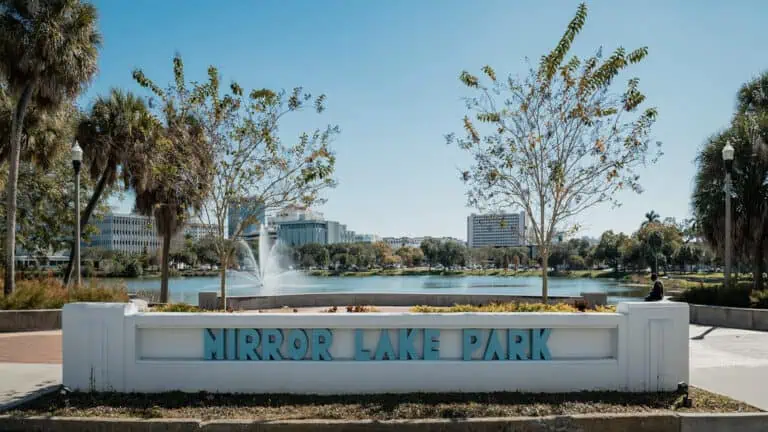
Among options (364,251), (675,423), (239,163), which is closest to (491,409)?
(675,423)

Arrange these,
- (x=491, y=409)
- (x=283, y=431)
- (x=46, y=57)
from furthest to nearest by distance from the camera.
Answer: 1. (x=46, y=57)
2. (x=491, y=409)
3. (x=283, y=431)

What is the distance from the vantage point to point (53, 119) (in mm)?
23375

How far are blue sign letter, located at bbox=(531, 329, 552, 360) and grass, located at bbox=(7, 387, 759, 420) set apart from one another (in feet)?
1.71

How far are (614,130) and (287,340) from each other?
328 inches

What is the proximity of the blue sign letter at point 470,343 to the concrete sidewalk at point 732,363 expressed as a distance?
3.53 meters

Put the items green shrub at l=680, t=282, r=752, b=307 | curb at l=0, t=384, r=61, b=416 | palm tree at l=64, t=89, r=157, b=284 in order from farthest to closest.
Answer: palm tree at l=64, t=89, r=157, b=284, green shrub at l=680, t=282, r=752, b=307, curb at l=0, t=384, r=61, b=416

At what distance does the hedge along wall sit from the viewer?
26.9 feet

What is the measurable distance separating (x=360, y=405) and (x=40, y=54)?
16.6m

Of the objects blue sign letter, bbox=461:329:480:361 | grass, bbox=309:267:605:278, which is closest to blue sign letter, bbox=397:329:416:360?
blue sign letter, bbox=461:329:480:361

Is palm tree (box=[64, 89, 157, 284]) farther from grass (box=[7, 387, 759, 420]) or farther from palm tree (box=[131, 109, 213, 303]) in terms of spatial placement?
grass (box=[7, 387, 759, 420])

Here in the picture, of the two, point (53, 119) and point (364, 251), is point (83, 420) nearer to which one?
point (53, 119)

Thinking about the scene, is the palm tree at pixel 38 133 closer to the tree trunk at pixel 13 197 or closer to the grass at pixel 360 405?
the tree trunk at pixel 13 197

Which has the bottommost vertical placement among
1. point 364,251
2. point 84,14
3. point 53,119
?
point 364,251

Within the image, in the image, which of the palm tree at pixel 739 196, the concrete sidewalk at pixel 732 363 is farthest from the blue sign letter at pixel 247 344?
the palm tree at pixel 739 196
